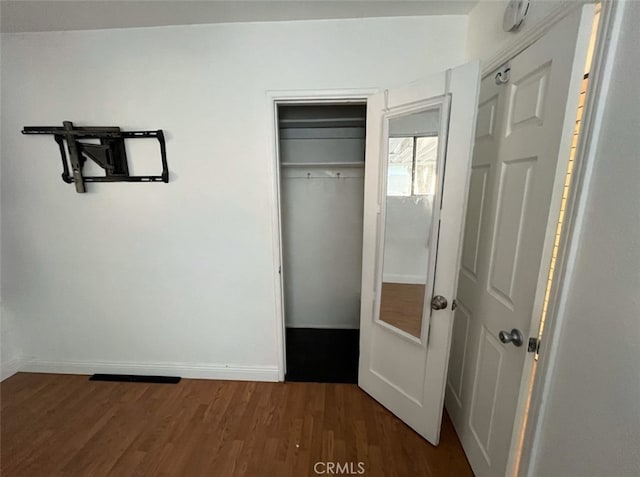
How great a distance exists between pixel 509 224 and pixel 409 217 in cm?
51

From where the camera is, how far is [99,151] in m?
1.75

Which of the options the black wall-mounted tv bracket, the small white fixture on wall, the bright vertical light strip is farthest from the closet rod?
the bright vertical light strip

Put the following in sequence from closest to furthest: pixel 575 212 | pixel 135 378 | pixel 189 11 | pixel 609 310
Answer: pixel 609 310 → pixel 575 212 → pixel 189 11 → pixel 135 378

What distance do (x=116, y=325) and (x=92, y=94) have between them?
67.2 inches

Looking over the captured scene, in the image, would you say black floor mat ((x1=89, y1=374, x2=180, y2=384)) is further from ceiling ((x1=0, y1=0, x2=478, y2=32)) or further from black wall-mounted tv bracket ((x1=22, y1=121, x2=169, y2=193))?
ceiling ((x1=0, y1=0, x2=478, y2=32))

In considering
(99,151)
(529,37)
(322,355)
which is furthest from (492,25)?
(322,355)

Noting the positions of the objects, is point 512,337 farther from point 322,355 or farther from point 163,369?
point 163,369

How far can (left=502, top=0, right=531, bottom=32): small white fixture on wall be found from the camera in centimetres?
105

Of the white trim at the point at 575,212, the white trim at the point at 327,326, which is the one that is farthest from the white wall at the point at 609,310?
the white trim at the point at 327,326

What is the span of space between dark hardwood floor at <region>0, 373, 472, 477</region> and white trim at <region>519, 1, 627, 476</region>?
766 mm

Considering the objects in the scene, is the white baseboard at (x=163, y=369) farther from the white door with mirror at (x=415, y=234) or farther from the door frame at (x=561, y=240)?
the door frame at (x=561, y=240)

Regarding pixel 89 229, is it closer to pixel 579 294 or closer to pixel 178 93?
pixel 178 93

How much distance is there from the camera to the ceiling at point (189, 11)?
1.42m

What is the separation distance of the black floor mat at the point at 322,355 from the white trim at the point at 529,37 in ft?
7.25
